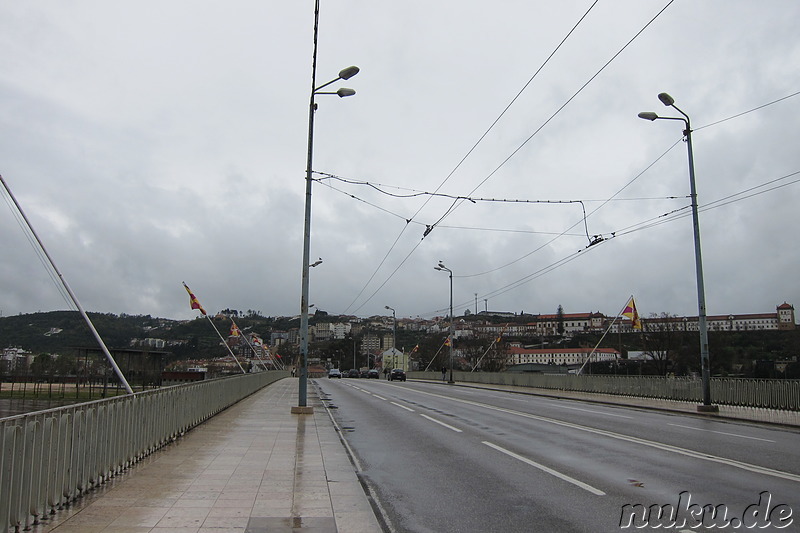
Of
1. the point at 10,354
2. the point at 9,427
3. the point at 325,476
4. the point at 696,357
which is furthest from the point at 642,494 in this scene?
the point at 10,354

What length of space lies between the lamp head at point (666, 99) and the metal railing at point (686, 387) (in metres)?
10.7

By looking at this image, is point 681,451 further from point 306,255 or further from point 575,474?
point 306,255

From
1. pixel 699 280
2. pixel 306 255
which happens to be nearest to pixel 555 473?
pixel 306 255

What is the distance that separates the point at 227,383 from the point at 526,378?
27.1 meters

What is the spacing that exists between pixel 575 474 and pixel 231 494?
5099mm

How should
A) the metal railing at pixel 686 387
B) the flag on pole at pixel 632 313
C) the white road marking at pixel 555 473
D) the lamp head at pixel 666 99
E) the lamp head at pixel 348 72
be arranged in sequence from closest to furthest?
the white road marking at pixel 555 473
the lamp head at pixel 348 72
the lamp head at pixel 666 99
the metal railing at pixel 686 387
the flag on pole at pixel 632 313

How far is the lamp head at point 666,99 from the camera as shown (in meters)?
21.7

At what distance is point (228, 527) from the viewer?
20.3 feet

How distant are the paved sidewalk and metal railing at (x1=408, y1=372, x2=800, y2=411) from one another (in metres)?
17.7

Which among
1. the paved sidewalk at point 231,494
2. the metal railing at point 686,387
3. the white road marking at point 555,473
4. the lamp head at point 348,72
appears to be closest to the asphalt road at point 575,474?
the white road marking at point 555,473

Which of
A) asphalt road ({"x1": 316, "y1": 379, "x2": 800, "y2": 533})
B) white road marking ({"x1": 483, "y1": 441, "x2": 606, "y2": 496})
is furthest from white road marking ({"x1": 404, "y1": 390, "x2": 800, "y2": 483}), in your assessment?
white road marking ({"x1": 483, "y1": 441, "x2": 606, "y2": 496})

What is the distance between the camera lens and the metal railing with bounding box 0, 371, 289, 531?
5715 millimetres

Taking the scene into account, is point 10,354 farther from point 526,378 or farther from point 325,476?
point 325,476

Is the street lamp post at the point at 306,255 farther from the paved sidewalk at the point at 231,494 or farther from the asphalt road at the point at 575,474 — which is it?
the paved sidewalk at the point at 231,494
